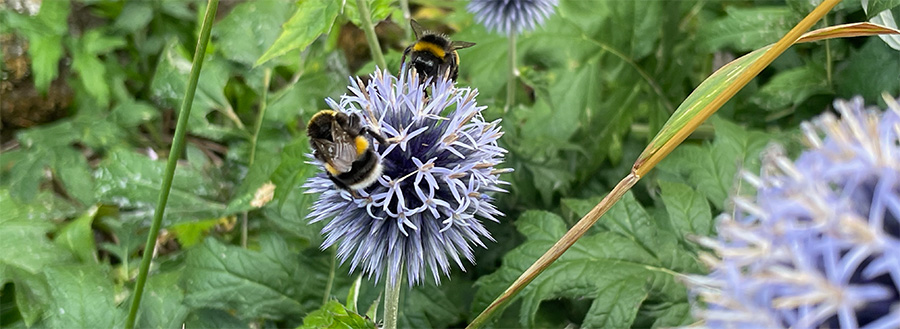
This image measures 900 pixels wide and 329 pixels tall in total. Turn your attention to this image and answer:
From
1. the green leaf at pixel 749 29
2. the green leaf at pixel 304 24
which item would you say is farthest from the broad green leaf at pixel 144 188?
the green leaf at pixel 749 29

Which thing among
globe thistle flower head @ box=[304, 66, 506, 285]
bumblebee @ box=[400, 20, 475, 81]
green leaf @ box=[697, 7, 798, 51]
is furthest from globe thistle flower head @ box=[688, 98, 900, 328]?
green leaf @ box=[697, 7, 798, 51]

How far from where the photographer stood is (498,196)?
1729mm

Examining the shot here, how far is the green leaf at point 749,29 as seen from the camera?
5.67 feet

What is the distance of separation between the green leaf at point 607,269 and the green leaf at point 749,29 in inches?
24.3

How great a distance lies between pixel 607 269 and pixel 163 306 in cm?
97

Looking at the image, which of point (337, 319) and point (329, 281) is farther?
point (329, 281)

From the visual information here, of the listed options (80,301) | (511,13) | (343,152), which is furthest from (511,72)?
(80,301)

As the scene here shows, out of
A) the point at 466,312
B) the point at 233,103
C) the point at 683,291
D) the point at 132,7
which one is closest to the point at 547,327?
the point at 466,312

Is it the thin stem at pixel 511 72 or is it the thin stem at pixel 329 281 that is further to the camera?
the thin stem at pixel 511 72

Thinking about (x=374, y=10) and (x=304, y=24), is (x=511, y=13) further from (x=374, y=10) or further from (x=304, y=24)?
(x=304, y=24)

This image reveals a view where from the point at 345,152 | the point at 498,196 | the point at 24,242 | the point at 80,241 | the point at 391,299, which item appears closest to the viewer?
the point at 345,152

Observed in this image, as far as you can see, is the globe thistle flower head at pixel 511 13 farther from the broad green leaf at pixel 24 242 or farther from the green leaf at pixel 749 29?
the broad green leaf at pixel 24 242

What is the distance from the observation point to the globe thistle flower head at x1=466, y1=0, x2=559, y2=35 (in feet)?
5.93

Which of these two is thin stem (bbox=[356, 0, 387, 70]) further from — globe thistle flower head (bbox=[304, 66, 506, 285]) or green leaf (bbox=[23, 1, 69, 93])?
green leaf (bbox=[23, 1, 69, 93])
